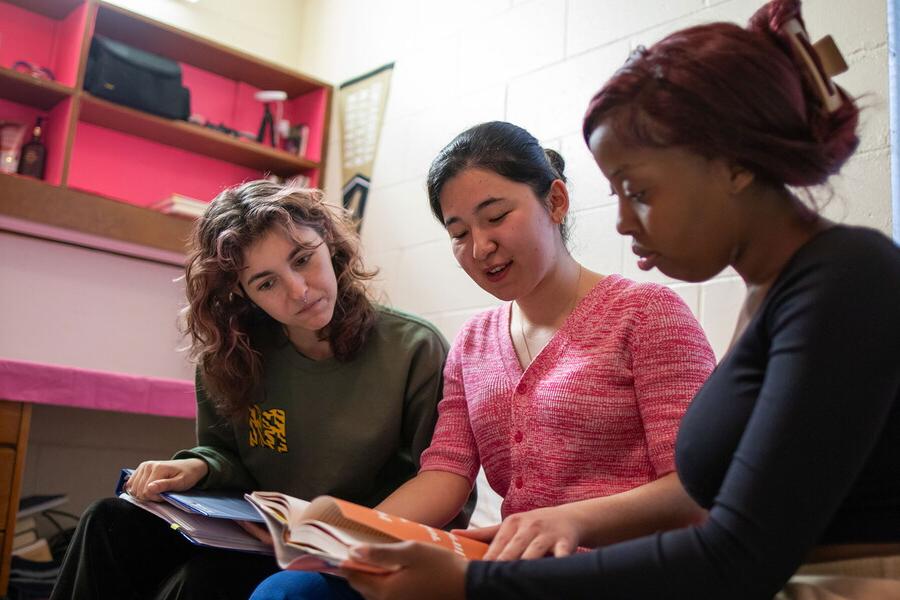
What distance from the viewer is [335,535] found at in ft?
2.47

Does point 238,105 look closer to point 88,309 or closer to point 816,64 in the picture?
point 88,309

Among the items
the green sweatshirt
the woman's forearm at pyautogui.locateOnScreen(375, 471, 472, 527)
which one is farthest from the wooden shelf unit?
the woman's forearm at pyautogui.locateOnScreen(375, 471, 472, 527)

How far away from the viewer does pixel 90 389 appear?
2332mm

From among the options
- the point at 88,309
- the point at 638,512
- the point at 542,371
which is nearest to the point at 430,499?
the point at 542,371

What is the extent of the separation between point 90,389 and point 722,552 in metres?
2.05

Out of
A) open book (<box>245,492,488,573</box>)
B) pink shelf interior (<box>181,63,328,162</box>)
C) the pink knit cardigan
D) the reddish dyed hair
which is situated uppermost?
pink shelf interior (<box>181,63,328,162</box>)

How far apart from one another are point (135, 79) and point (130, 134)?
0.28 m

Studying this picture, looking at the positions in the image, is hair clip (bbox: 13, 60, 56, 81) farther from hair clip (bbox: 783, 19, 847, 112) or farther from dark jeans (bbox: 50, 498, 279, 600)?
hair clip (bbox: 783, 19, 847, 112)

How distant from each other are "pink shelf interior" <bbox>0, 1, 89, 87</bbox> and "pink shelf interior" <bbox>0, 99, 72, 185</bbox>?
4.2 inches

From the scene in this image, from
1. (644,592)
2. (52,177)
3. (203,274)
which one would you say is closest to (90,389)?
(52,177)

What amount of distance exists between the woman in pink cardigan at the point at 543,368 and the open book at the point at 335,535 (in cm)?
17

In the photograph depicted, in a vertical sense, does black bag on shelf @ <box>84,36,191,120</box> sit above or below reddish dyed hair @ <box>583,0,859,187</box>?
above

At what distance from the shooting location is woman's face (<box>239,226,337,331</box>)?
4.84ft

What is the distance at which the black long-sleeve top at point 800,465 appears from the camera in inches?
25.5
